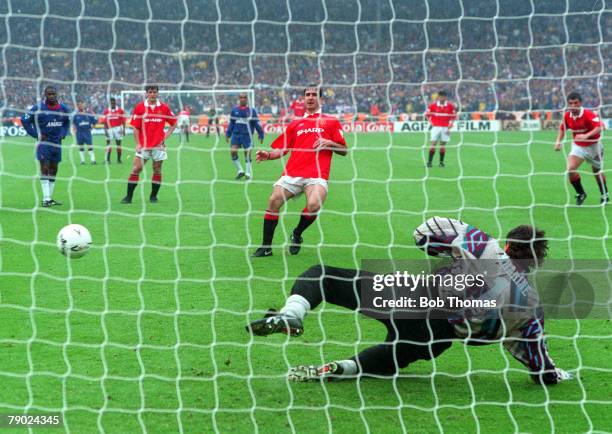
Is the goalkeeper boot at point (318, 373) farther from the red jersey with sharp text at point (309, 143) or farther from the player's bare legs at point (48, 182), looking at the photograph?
the player's bare legs at point (48, 182)

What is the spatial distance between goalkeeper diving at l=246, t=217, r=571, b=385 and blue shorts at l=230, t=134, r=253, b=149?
12558mm

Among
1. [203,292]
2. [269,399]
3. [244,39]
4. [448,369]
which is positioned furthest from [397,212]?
[244,39]

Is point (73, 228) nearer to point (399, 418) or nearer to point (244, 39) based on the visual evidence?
point (399, 418)

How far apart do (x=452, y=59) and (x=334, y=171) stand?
10.4 m

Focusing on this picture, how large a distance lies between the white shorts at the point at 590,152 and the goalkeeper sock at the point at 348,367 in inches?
317

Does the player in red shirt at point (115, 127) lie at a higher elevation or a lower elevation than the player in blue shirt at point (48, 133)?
lower

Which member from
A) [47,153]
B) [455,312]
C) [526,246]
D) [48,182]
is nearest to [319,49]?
[47,153]

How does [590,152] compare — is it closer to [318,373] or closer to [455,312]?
[455,312]

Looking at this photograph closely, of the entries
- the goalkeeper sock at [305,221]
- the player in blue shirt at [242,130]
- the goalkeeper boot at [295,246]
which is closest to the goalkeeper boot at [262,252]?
the goalkeeper boot at [295,246]

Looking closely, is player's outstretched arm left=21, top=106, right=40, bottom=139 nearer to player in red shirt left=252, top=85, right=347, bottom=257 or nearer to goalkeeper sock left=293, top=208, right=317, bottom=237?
player in red shirt left=252, top=85, right=347, bottom=257

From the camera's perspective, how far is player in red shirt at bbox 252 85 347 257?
7969mm

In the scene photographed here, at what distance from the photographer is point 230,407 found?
168 inches

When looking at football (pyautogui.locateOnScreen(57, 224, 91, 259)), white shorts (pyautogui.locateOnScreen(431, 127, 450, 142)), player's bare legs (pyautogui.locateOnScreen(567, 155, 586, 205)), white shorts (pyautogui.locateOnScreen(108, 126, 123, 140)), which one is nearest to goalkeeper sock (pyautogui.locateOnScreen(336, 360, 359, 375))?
football (pyautogui.locateOnScreen(57, 224, 91, 259))

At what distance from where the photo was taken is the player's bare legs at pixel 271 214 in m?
8.10
